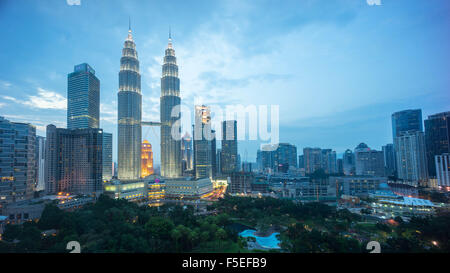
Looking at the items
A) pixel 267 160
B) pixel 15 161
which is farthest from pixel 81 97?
pixel 267 160

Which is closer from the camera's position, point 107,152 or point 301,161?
point 107,152

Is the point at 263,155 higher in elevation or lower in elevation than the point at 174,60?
lower

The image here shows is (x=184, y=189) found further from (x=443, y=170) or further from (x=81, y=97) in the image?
(x=443, y=170)

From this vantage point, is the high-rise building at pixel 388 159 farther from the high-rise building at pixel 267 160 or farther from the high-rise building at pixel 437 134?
the high-rise building at pixel 267 160

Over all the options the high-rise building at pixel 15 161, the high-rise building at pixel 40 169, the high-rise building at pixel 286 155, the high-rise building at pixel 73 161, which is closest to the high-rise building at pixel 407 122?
the high-rise building at pixel 286 155

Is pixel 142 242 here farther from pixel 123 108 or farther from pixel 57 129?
pixel 123 108

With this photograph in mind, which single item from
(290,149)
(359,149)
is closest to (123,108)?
(290,149)

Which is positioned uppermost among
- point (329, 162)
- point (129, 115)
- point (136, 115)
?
point (136, 115)
